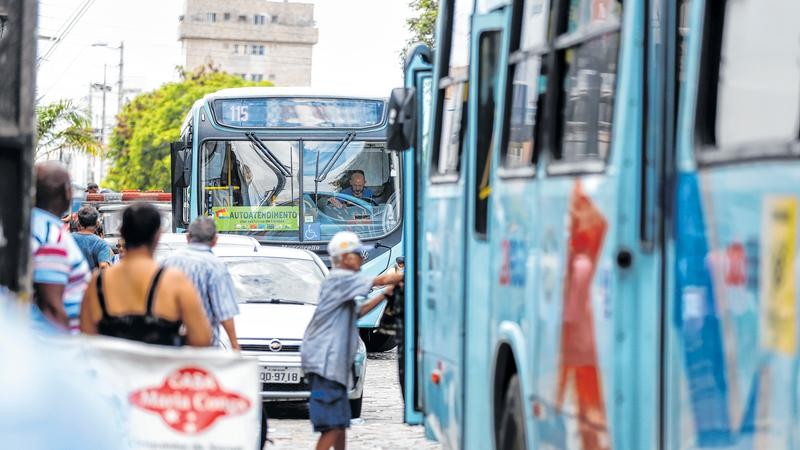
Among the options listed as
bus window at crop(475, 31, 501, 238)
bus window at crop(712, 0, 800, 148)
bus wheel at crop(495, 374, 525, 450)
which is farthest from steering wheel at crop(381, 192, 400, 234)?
bus window at crop(712, 0, 800, 148)

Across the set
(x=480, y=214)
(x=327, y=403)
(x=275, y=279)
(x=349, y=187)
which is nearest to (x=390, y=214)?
(x=349, y=187)

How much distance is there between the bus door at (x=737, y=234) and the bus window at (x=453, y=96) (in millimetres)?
3730

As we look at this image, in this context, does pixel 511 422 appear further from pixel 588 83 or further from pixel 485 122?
pixel 588 83

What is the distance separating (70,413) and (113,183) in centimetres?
10081

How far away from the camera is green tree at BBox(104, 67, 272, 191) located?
9688 cm

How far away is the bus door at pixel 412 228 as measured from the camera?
10.6 meters

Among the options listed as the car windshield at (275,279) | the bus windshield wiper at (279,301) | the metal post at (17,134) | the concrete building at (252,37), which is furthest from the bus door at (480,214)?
the concrete building at (252,37)

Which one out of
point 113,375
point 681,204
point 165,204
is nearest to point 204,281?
point 113,375

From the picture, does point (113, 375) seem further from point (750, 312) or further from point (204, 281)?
point (204, 281)

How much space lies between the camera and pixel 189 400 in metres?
7.08

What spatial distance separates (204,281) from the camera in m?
10.6

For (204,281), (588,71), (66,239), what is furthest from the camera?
(204,281)

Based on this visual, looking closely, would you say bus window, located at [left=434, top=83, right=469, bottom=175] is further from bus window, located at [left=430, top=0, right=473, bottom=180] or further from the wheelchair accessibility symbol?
the wheelchair accessibility symbol

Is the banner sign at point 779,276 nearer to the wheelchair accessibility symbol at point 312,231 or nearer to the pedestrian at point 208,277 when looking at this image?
the pedestrian at point 208,277
